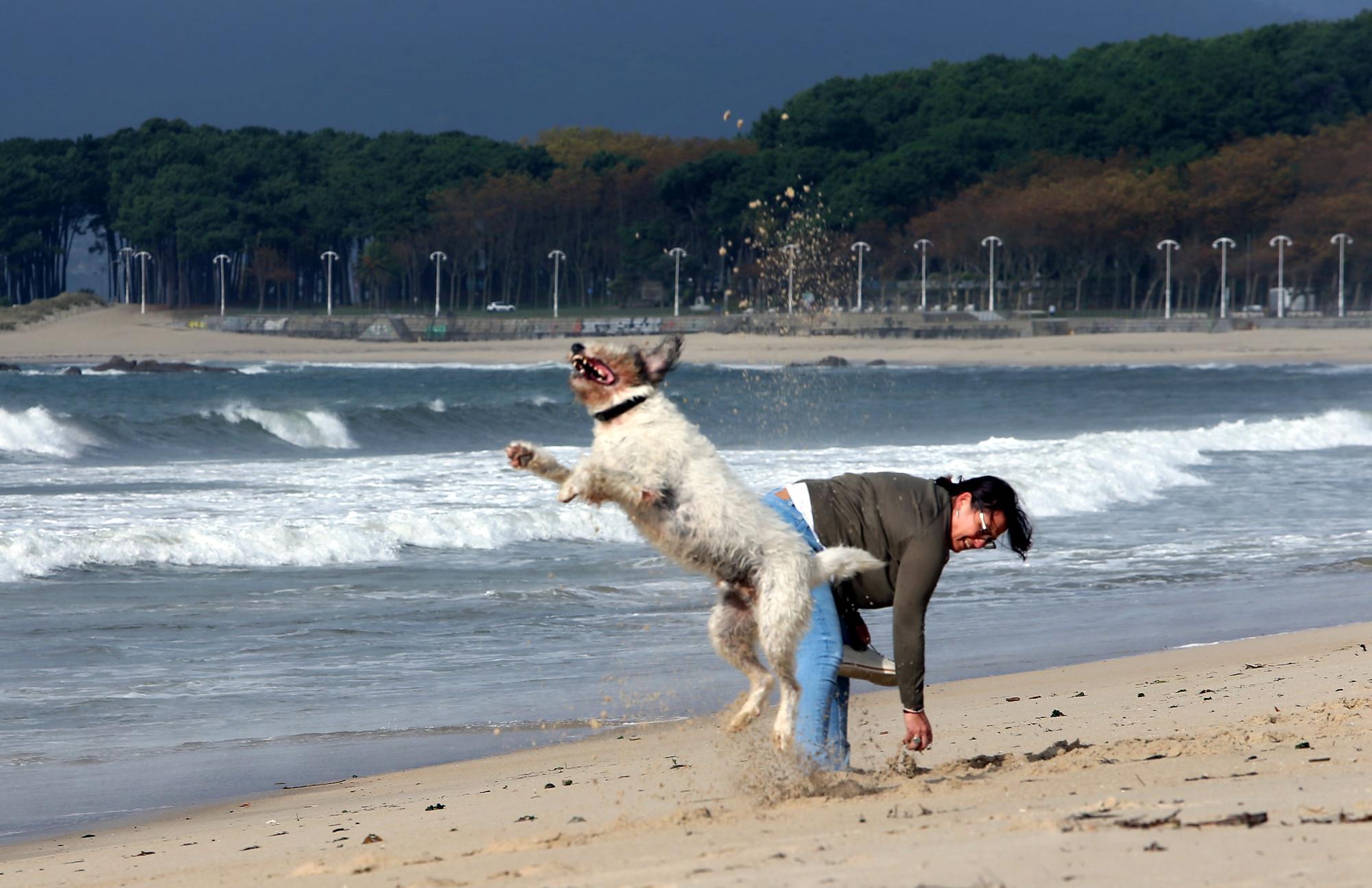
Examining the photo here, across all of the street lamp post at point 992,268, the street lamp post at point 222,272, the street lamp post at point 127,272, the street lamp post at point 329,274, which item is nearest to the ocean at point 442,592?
the street lamp post at point 992,268

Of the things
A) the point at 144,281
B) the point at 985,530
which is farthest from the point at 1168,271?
the point at 985,530

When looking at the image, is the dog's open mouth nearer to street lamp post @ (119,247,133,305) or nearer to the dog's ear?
the dog's ear

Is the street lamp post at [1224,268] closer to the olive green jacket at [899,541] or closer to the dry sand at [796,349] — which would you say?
the dry sand at [796,349]

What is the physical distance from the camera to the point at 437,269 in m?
113

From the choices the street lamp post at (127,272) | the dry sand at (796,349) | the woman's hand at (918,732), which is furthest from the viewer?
the street lamp post at (127,272)

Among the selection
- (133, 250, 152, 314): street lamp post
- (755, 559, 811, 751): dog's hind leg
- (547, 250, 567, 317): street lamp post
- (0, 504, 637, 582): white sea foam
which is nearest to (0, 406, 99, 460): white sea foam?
(0, 504, 637, 582): white sea foam

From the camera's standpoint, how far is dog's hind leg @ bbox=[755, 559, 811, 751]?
4.88 metres

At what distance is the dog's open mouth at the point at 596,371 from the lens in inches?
190

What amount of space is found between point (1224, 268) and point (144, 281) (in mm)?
82361

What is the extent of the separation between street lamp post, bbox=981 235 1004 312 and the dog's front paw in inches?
3586

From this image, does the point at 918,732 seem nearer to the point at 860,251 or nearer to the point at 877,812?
the point at 877,812

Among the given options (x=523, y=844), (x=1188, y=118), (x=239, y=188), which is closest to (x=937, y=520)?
(x=523, y=844)

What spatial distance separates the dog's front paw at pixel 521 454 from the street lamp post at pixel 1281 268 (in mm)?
90068

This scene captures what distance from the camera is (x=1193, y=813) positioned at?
438 centimetres
